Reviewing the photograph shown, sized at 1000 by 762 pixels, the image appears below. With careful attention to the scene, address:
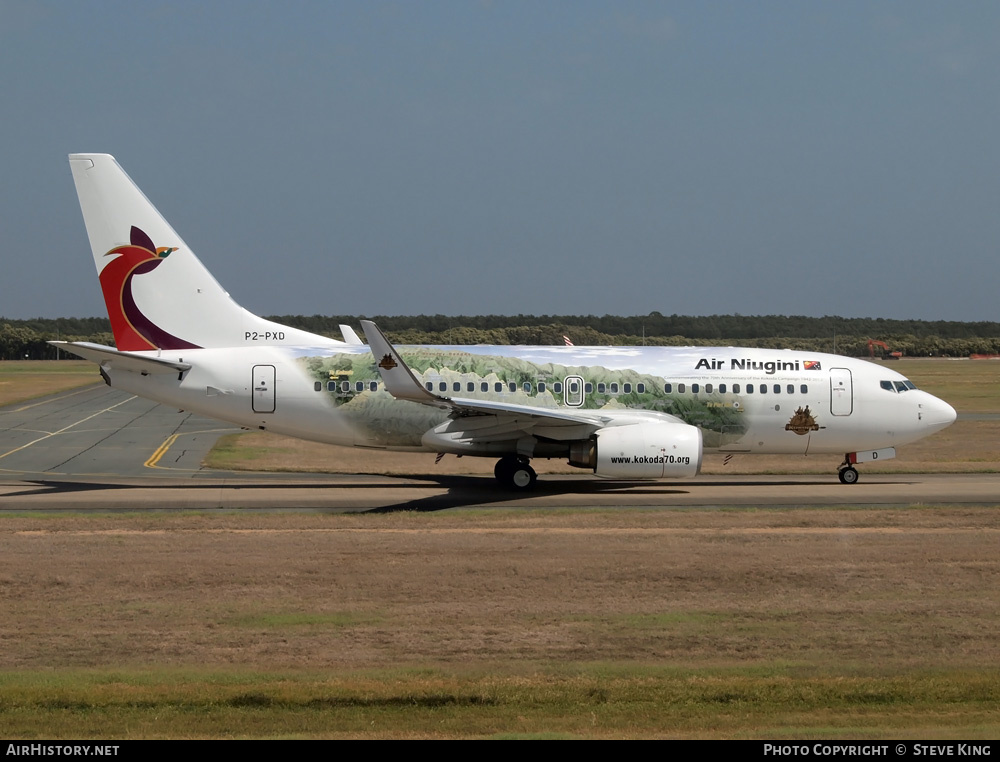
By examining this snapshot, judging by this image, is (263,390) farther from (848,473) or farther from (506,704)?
(506,704)

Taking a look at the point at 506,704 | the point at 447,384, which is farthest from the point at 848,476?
the point at 506,704

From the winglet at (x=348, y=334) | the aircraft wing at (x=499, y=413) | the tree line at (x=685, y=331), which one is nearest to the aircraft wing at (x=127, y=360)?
the aircraft wing at (x=499, y=413)

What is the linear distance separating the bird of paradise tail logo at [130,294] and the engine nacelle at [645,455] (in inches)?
484

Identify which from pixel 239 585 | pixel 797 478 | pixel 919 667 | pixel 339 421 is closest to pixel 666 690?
pixel 919 667

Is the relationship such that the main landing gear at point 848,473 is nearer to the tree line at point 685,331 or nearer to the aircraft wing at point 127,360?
the aircraft wing at point 127,360

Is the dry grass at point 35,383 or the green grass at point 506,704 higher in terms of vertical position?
the dry grass at point 35,383

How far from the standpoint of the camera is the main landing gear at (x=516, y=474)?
29.5 meters

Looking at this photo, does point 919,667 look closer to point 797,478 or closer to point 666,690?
point 666,690

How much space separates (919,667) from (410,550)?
1012cm

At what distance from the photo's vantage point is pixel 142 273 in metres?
30.0

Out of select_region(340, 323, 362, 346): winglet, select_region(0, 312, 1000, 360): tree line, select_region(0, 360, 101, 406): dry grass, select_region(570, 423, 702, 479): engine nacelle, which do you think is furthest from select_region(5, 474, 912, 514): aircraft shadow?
select_region(0, 312, 1000, 360): tree line

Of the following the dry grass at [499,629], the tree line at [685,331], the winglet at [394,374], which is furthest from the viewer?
the tree line at [685,331]
